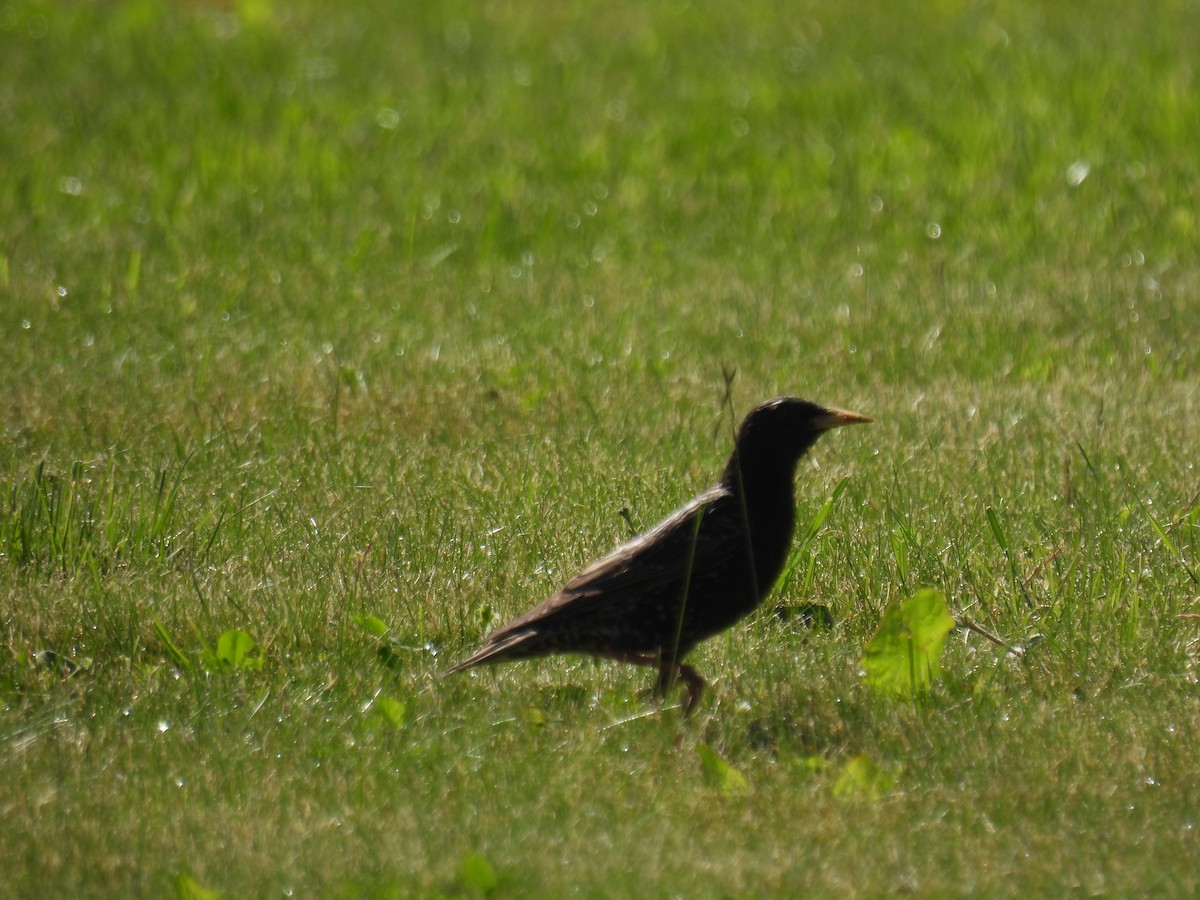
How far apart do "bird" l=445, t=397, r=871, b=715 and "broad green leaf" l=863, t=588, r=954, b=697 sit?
383mm

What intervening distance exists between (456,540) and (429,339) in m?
2.78

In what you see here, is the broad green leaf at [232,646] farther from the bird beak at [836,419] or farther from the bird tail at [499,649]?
the bird beak at [836,419]

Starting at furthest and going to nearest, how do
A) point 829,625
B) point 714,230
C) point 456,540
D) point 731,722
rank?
1. point 714,230
2. point 456,540
3. point 829,625
4. point 731,722

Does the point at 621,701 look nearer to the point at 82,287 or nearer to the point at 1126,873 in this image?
the point at 1126,873

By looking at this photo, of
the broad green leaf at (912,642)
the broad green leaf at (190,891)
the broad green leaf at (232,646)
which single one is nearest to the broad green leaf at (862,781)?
the broad green leaf at (912,642)

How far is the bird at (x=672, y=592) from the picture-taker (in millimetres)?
4918

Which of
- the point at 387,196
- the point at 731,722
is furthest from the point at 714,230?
the point at 731,722

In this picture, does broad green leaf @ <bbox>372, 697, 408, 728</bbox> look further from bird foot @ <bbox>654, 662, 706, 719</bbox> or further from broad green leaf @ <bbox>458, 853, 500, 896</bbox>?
broad green leaf @ <bbox>458, 853, 500, 896</bbox>

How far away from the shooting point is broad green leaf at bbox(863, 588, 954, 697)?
4883 millimetres

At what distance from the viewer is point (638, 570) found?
5051 millimetres

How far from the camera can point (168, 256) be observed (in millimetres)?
9836

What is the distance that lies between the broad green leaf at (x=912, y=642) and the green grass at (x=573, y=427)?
7 centimetres

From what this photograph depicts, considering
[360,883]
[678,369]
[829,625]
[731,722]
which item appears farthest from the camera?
[678,369]

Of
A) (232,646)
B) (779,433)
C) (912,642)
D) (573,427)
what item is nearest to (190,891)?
(232,646)
